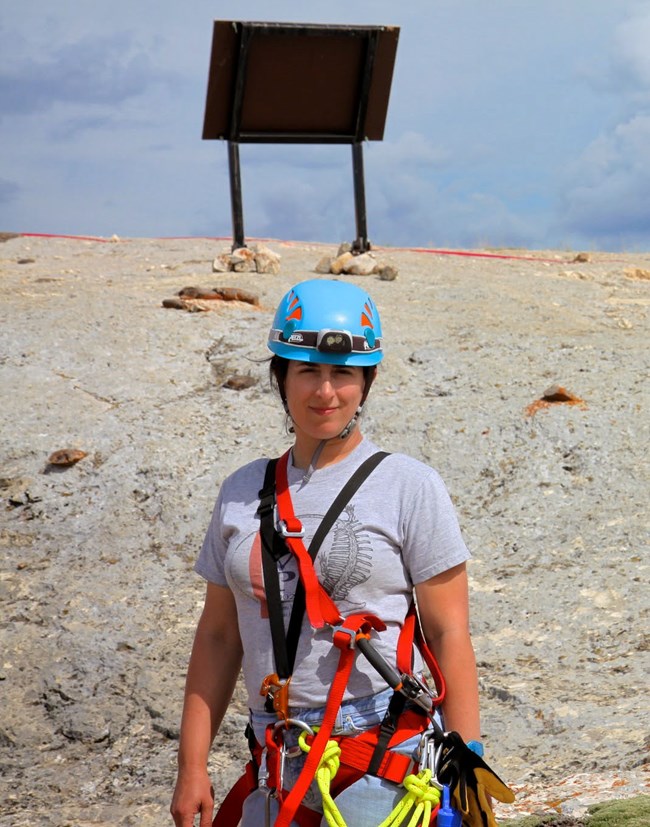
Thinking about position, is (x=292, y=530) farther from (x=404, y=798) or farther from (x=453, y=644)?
(x=404, y=798)

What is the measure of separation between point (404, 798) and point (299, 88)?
1063cm

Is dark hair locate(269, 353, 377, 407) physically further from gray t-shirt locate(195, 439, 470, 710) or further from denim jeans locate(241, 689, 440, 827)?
denim jeans locate(241, 689, 440, 827)

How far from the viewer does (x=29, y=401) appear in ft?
23.8

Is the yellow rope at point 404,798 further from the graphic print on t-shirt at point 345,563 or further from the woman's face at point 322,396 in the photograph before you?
the woman's face at point 322,396

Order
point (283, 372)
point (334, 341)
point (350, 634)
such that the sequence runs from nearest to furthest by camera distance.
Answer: point (350, 634) → point (334, 341) → point (283, 372)

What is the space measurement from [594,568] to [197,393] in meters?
3.16

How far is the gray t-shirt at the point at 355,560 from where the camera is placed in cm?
216

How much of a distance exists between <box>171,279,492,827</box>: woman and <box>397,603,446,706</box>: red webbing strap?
0.02 m

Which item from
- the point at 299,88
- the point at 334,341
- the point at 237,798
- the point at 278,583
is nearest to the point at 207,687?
the point at 237,798

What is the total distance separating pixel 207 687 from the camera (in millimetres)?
2408

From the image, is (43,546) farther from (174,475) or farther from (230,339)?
(230,339)

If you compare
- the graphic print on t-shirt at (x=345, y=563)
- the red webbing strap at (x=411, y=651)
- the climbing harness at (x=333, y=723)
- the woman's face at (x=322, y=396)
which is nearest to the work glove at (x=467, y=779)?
the climbing harness at (x=333, y=723)

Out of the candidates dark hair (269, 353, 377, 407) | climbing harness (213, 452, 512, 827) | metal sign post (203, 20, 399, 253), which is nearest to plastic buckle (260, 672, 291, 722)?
climbing harness (213, 452, 512, 827)

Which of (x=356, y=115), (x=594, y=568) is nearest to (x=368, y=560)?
(x=594, y=568)
